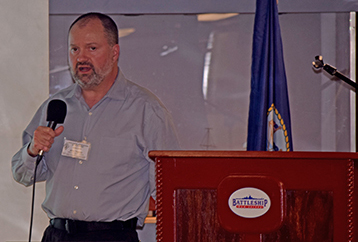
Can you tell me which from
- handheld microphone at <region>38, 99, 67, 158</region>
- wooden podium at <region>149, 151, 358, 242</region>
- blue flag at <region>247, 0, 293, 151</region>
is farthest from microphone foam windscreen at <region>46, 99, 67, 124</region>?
blue flag at <region>247, 0, 293, 151</region>

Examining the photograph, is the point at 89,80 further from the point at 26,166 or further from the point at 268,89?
the point at 268,89

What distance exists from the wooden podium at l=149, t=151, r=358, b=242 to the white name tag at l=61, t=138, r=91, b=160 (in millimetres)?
819

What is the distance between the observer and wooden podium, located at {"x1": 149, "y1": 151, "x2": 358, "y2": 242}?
113 centimetres

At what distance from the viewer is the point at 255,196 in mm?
1159

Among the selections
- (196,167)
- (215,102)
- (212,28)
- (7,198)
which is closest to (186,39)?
(212,28)

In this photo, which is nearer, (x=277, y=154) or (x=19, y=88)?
(x=277, y=154)

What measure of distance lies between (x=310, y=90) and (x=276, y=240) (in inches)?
75.3

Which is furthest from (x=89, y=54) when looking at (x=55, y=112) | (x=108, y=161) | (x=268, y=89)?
(x=268, y=89)

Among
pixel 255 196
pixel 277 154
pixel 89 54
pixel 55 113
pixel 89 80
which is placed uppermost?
pixel 89 54

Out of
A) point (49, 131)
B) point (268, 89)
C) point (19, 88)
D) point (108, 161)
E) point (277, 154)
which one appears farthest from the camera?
point (19, 88)

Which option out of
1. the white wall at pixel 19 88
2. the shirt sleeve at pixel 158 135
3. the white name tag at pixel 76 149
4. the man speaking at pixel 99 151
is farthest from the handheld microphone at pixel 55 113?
the white wall at pixel 19 88

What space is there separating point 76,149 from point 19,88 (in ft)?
3.37

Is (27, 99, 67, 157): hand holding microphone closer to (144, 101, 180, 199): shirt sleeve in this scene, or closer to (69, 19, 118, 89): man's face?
(69, 19, 118, 89): man's face

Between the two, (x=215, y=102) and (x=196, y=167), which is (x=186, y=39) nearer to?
(x=215, y=102)
